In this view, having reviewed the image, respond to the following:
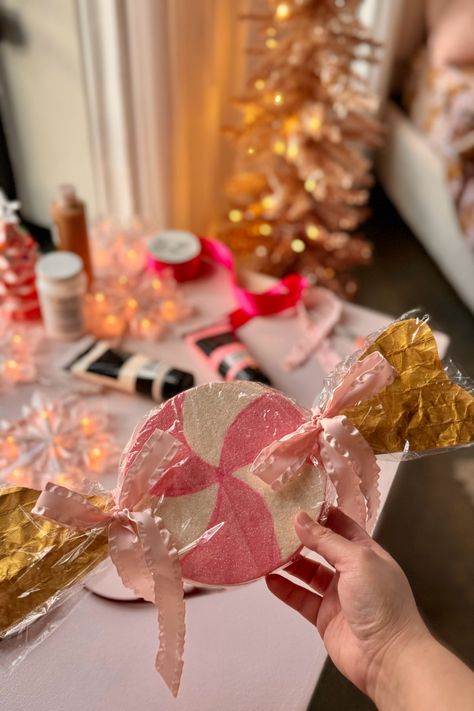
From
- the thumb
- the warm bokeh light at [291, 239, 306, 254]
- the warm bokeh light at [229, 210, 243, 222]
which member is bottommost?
the warm bokeh light at [291, 239, 306, 254]

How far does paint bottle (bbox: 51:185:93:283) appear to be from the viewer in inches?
43.4

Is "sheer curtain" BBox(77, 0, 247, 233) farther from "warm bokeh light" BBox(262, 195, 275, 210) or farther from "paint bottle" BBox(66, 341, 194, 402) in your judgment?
"paint bottle" BBox(66, 341, 194, 402)

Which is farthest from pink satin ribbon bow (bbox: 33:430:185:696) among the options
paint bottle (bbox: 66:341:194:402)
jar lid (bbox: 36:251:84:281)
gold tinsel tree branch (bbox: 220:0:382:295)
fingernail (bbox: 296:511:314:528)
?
→ gold tinsel tree branch (bbox: 220:0:382:295)

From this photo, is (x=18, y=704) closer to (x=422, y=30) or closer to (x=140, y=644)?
(x=140, y=644)

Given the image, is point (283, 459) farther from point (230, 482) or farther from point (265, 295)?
point (265, 295)

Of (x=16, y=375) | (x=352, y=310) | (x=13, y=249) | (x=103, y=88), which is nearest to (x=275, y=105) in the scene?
(x=103, y=88)

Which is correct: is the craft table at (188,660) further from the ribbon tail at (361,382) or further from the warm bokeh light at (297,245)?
the warm bokeh light at (297,245)

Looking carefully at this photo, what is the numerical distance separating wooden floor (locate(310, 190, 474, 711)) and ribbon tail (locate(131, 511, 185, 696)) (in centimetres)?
23

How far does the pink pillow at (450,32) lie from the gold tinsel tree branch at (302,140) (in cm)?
22

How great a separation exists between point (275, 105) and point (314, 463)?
1.10 metres

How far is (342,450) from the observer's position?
575 millimetres

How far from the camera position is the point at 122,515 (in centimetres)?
58

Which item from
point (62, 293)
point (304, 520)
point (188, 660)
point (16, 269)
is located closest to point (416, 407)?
point (304, 520)

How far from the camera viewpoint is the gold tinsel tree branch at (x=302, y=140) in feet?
4.61
